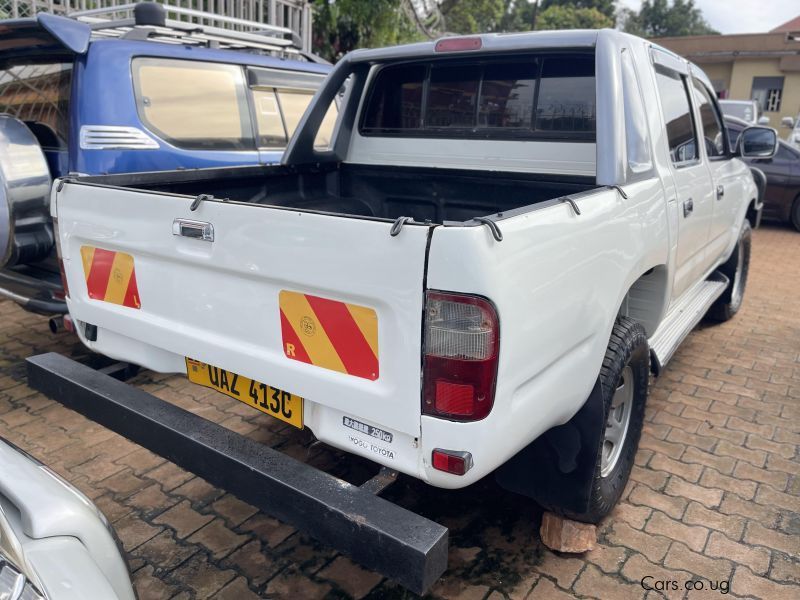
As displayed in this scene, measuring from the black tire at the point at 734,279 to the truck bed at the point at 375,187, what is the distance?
2885 millimetres

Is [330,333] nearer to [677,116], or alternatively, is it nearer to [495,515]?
[495,515]

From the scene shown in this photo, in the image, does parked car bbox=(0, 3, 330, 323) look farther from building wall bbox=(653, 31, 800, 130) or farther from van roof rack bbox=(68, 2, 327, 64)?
building wall bbox=(653, 31, 800, 130)

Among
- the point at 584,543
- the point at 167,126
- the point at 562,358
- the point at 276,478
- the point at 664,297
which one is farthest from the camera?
the point at 167,126

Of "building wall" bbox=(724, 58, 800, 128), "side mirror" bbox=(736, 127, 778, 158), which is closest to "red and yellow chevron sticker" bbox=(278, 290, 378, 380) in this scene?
"side mirror" bbox=(736, 127, 778, 158)

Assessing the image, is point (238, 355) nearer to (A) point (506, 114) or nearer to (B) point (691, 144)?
(A) point (506, 114)

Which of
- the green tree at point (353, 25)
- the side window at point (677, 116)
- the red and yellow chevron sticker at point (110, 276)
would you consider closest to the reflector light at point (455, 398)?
the red and yellow chevron sticker at point (110, 276)

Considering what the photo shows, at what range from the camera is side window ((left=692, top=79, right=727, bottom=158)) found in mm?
4031

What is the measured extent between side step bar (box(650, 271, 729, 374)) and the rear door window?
11.7 feet

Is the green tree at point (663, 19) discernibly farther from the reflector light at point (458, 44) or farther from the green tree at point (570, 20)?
the reflector light at point (458, 44)

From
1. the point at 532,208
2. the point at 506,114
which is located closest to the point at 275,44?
the point at 506,114

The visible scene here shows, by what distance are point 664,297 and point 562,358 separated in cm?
133

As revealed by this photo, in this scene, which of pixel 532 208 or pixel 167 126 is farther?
pixel 167 126

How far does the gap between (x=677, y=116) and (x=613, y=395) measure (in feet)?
5.85

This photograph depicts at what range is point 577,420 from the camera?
244 centimetres
